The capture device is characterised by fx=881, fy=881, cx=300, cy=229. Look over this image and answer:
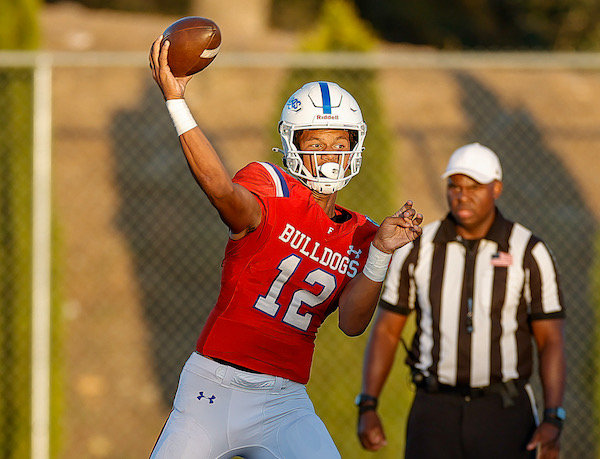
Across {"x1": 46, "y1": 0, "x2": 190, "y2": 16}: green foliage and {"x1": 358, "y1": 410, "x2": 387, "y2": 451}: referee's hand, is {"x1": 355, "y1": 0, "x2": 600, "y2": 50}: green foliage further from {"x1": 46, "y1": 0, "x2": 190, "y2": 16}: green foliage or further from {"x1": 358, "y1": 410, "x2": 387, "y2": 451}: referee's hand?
{"x1": 358, "y1": 410, "x2": 387, "y2": 451}: referee's hand

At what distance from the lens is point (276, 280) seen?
9.29 feet

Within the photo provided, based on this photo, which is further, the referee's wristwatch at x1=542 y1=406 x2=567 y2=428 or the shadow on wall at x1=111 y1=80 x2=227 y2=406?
the shadow on wall at x1=111 y1=80 x2=227 y2=406

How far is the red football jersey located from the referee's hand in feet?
4.43

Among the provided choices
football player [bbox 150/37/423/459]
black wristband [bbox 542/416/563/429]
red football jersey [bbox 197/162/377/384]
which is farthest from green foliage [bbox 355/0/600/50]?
red football jersey [bbox 197/162/377/384]

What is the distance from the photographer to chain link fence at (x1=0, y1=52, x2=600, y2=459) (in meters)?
6.24

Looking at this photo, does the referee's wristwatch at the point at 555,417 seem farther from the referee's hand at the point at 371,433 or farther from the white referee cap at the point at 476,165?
the white referee cap at the point at 476,165

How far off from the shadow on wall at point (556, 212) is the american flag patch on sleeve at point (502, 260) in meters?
2.96

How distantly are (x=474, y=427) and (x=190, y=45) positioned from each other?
Answer: 2.37 m

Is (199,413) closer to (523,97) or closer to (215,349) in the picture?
(215,349)

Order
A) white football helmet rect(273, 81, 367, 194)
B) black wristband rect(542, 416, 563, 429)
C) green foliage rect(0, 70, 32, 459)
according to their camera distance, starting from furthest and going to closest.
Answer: green foliage rect(0, 70, 32, 459) < black wristband rect(542, 416, 563, 429) < white football helmet rect(273, 81, 367, 194)

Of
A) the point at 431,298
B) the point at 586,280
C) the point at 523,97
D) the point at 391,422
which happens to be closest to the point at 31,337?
the point at 391,422

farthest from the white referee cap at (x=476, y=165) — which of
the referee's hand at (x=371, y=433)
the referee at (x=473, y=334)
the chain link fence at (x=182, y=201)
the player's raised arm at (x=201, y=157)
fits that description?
the chain link fence at (x=182, y=201)

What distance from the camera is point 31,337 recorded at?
6137 mm

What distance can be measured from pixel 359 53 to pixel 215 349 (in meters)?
4.35
